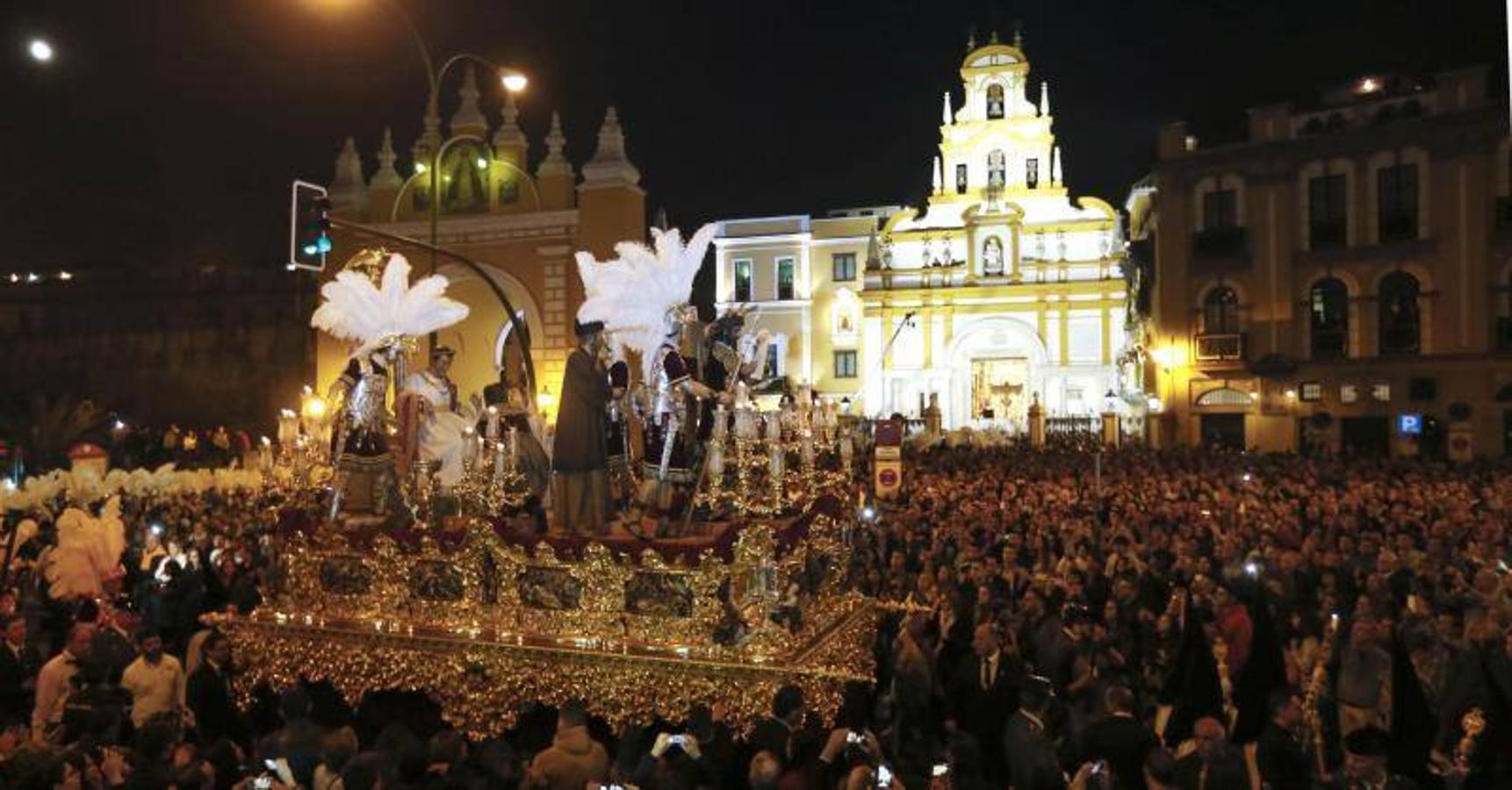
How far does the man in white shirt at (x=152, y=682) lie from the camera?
7375 mm

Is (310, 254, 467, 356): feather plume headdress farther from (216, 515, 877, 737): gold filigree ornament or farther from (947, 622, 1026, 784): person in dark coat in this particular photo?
(947, 622, 1026, 784): person in dark coat

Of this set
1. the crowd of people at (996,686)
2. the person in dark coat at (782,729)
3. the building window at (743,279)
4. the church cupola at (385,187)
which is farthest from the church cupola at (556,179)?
the building window at (743,279)

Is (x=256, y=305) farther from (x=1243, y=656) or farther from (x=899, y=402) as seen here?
→ (x=1243, y=656)

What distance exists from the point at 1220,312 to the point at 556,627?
3077cm

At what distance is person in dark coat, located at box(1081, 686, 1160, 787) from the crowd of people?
0.01 m

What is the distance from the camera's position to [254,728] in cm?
876

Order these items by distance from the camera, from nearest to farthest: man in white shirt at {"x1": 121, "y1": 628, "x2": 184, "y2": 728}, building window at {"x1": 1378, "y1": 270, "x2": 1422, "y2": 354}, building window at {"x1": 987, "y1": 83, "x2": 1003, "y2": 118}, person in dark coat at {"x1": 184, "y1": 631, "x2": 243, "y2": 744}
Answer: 1. man in white shirt at {"x1": 121, "y1": 628, "x2": 184, "y2": 728}
2. person in dark coat at {"x1": 184, "y1": 631, "x2": 243, "y2": 744}
3. building window at {"x1": 1378, "y1": 270, "x2": 1422, "y2": 354}
4. building window at {"x1": 987, "y1": 83, "x2": 1003, "y2": 118}

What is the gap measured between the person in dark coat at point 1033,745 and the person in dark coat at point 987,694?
0.53m

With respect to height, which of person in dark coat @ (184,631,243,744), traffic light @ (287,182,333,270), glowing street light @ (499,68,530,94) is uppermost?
glowing street light @ (499,68,530,94)

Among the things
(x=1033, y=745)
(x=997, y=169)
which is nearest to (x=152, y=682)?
(x=1033, y=745)

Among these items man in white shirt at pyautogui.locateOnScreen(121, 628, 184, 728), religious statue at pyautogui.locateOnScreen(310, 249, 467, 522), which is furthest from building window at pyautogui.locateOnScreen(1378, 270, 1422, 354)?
man in white shirt at pyautogui.locateOnScreen(121, 628, 184, 728)

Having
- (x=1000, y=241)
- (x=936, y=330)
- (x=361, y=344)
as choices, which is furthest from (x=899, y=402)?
(x=361, y=344)

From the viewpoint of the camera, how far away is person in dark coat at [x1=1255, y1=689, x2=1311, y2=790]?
18.4 ft

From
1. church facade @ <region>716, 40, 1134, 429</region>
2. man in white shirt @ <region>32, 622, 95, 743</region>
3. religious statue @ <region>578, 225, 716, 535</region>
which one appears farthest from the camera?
church facade @ <region>716, 40, 1134, 429</region>
